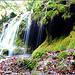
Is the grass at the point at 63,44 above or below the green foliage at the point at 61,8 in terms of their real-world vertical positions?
below

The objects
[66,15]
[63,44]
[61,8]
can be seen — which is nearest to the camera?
[63,44]

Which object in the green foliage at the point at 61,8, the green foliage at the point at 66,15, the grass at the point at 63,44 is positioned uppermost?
the green foliage at the point at 61,8

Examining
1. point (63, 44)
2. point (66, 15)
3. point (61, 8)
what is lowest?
point (63, 44)

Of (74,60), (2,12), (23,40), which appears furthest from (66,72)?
(2,12)

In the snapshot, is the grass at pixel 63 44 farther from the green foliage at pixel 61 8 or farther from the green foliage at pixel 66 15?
the green foliage at pixel 61 8

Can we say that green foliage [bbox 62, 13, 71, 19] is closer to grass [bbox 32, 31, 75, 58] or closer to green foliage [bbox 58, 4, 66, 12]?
green foliage [bbox 58, 4, 66, 12]

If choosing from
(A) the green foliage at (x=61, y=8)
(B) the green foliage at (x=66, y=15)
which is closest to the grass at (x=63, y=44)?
(B) the green foliage at (x=66, y=15)

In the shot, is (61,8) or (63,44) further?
(61,8)

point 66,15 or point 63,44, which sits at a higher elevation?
point 66,15

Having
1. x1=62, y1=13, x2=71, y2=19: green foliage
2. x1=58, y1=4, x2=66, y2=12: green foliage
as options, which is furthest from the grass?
x1=58, y1=4, x2=66, y2=12: green foliage

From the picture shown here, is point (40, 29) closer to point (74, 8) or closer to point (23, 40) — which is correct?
point (23, 40)

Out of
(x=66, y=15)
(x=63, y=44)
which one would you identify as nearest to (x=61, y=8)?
(x=66, y=15)

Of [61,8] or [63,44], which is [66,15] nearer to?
[61,8]

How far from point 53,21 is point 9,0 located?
1936 cm
